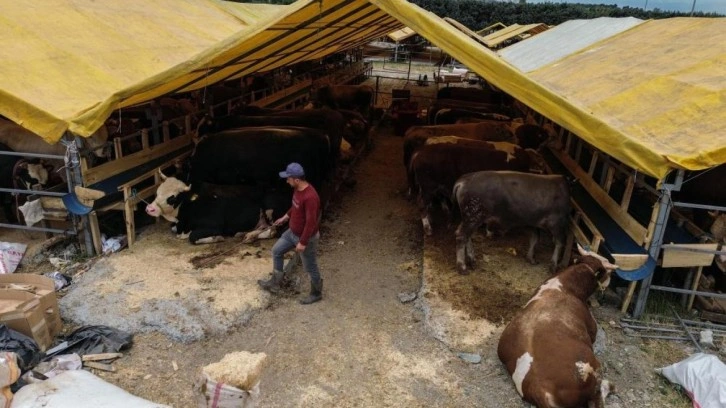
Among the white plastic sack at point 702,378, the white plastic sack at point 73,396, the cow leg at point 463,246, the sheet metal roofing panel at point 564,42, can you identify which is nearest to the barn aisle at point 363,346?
the cow leg at point 463,246

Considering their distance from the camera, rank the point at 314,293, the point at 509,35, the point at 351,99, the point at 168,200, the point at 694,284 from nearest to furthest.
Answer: the point at 694,284
the point at 314,293
the point at 168,200
the point at 351,99
the point at 509,35

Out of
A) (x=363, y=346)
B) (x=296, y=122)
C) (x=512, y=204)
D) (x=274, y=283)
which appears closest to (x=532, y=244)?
(x=512, y=204)

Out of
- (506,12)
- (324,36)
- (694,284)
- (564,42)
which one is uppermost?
(506,12)

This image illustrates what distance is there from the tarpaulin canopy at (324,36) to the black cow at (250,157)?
48.1 inches

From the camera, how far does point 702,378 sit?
4766 millimetres

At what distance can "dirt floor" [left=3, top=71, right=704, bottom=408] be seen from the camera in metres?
5.06

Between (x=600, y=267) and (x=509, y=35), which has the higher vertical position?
(x=509, y=35)

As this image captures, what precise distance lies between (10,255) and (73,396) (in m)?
4.21

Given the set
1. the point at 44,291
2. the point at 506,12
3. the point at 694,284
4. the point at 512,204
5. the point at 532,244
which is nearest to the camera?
the point at 44,291

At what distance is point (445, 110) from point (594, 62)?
4.38m

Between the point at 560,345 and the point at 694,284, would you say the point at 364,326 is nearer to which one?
the point at 560,345

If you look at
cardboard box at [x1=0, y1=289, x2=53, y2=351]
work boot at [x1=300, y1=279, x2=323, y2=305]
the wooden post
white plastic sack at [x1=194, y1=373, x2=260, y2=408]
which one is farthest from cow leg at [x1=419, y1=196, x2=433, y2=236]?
cardboard box at [x1=0, y1=289, x2=53, y2=351]

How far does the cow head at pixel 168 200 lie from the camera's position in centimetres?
806

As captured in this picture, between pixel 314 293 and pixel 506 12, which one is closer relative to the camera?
pixel 314 293
